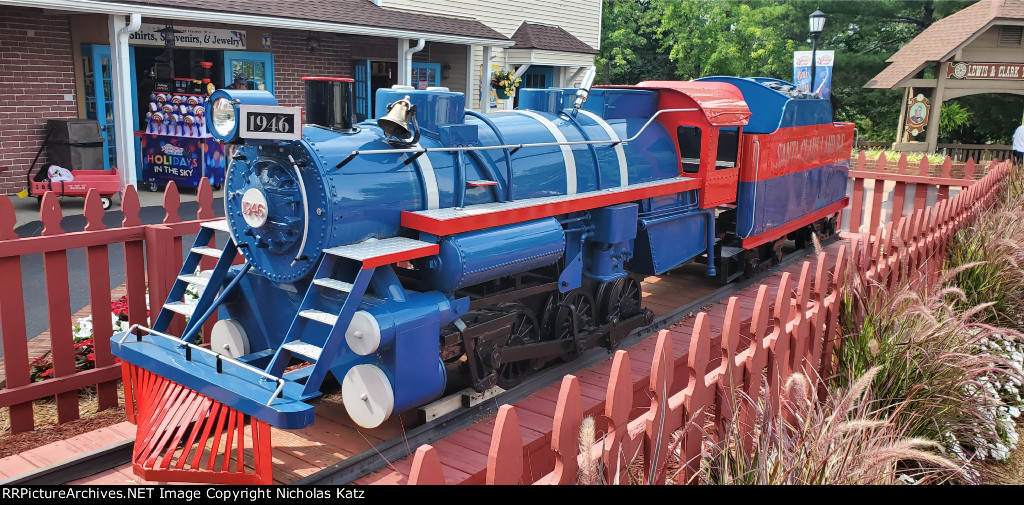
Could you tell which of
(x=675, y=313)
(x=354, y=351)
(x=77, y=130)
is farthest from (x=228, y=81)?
(x=354, y=351)

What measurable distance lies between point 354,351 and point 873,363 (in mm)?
2796

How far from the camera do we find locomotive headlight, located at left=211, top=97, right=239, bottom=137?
4.23 metres

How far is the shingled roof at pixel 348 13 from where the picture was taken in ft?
42.2

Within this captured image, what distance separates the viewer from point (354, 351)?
409 centimetres

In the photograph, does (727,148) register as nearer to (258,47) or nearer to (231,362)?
(231,362)

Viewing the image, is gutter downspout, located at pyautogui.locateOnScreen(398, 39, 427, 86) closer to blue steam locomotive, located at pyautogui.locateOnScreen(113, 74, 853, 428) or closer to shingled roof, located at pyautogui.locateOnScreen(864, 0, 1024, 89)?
blue steam locomotive, located at pyautogui.locateOnScreen(113, 74, 853, 428)

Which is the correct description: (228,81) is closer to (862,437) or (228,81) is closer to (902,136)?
A: (862,437)

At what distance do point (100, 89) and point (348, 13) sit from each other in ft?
15.9

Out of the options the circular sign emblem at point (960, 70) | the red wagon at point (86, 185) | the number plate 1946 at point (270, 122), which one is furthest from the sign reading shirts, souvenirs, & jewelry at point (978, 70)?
the number plate 1946 at point (270, 122)

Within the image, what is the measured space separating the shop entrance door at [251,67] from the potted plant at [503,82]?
5.74 metres

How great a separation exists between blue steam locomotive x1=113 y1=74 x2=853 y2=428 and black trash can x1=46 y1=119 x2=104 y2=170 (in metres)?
8.75

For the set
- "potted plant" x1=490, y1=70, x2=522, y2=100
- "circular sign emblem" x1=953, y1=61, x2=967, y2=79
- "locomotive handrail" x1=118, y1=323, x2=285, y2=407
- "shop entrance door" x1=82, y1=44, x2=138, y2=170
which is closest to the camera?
"locomotive handrail" x1=118, y1=323, x2=285, y2=407

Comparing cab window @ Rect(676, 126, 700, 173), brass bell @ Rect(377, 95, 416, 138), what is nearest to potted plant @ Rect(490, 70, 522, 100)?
cab window @ Rect(676, 126, 700, 173)

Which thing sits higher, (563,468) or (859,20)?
(859,20)
